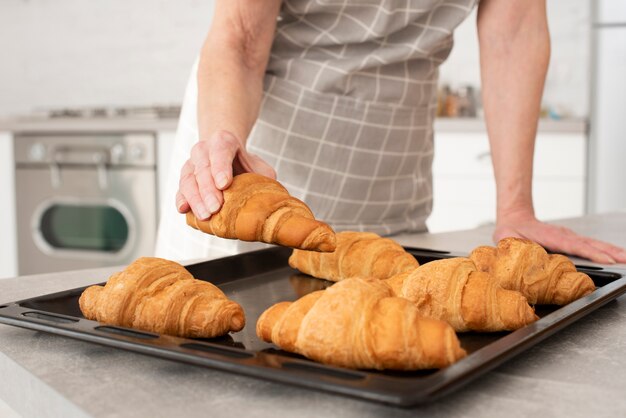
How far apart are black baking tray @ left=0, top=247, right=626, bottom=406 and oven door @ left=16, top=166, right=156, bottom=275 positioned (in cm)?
248

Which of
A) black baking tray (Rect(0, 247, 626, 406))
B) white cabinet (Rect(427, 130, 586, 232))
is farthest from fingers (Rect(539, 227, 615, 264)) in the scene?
white cabinet (Rect(427, 130, 586, 232))

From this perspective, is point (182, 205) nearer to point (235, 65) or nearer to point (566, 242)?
point (235, 65)

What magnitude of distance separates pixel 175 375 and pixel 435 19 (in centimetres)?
101

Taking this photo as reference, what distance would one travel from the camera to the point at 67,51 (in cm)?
451

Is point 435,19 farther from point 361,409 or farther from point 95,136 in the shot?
point 95,136

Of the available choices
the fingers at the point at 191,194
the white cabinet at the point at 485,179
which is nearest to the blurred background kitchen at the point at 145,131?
the white cabinet at the point at 485,179

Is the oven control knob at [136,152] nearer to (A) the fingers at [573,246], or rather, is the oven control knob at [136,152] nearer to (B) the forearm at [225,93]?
(B) the forearm at [225,93]

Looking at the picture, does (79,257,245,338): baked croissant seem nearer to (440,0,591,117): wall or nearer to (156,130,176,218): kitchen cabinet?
(156,130,176,218): kitchen cabinet

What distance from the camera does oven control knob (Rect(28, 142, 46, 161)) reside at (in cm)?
348

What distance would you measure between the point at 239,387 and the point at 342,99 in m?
0.90

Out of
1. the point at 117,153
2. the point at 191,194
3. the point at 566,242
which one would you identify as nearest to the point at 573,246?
the point at 566,242

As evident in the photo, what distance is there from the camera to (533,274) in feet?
2.60

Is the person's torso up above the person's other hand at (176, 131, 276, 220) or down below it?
above

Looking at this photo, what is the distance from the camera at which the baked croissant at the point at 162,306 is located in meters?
0.67
